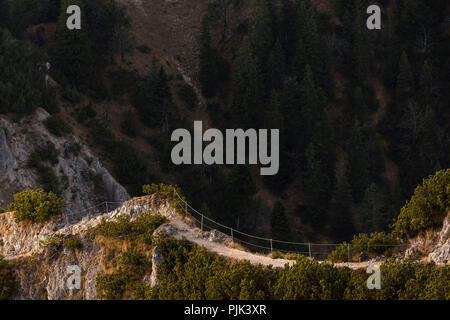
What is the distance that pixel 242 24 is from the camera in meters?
132

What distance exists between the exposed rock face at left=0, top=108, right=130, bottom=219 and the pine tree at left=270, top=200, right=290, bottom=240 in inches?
779

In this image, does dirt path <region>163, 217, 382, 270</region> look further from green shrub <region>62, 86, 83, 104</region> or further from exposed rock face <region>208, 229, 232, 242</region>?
green shrub <region>62, 86, 83, 104</region>

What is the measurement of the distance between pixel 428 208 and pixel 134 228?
14.1 metres

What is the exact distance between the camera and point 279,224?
313 ft

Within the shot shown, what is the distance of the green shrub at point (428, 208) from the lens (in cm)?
3262

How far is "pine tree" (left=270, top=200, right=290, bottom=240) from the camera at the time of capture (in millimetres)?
94812
